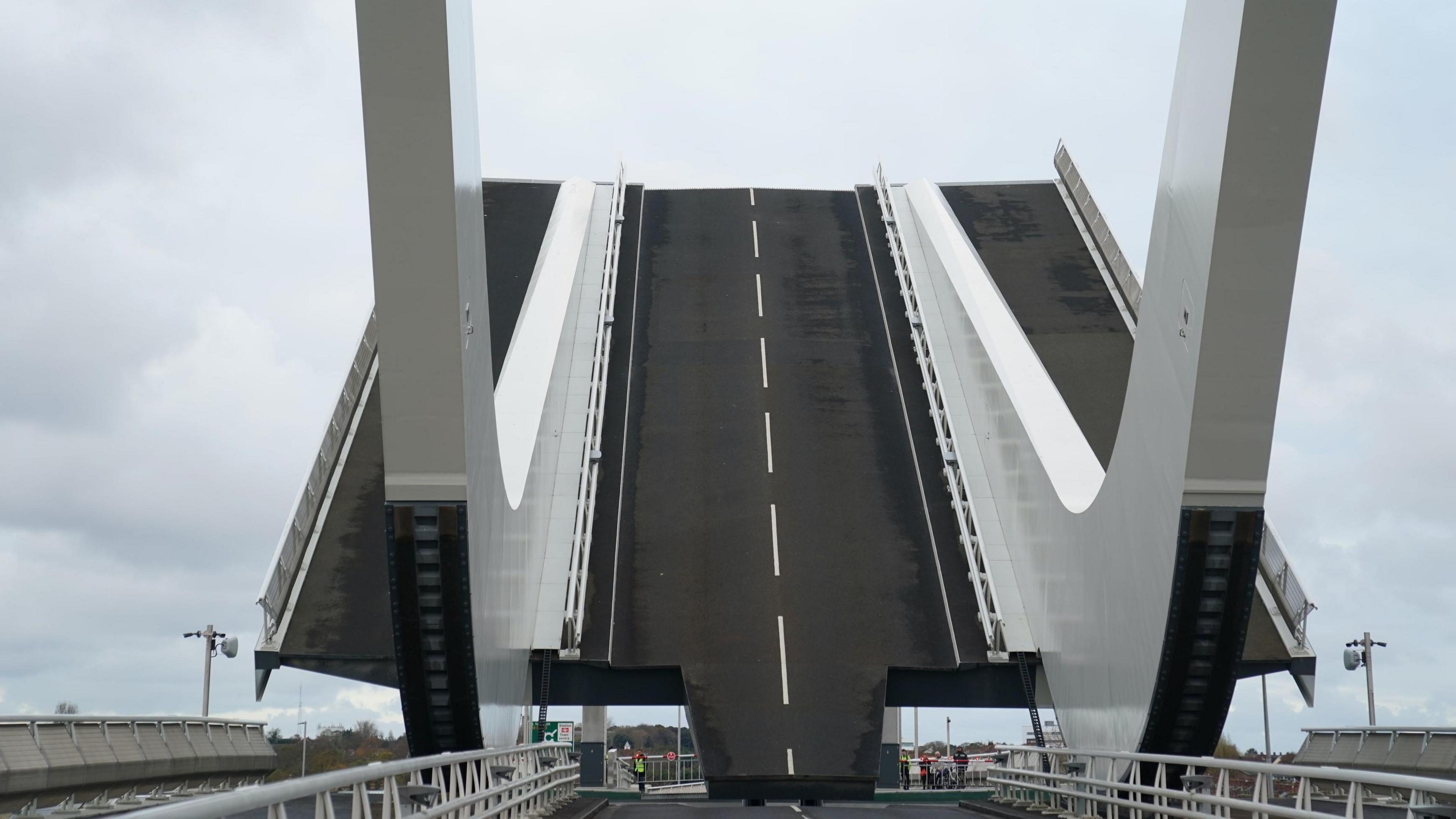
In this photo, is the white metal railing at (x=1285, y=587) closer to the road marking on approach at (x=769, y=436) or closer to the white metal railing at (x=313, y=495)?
the road marking on approach at (x=769, y=436)

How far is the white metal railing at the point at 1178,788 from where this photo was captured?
615cm

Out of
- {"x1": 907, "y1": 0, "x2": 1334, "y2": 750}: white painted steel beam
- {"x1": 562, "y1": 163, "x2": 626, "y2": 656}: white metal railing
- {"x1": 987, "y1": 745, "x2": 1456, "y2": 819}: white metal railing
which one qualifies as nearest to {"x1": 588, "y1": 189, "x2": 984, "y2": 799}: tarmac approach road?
{"x1": 562, "y1": 163, "x2": 626, "y2": 656}: white metal railing

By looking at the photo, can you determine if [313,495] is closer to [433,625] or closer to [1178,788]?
[433,625]

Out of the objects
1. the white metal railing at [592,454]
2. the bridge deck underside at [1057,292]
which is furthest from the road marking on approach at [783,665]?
the bridge deck underside at [1057,292]

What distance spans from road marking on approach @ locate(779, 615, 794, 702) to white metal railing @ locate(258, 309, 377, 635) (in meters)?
6.46

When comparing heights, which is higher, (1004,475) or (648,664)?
(1004,475)

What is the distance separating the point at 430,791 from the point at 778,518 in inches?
565

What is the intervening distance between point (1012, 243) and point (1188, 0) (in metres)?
19.3

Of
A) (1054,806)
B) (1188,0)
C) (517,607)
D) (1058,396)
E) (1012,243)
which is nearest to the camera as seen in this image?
(1188,0)

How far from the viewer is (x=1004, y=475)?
67.8ft

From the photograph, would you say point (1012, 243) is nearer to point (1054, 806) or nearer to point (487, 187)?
point (487, 187)

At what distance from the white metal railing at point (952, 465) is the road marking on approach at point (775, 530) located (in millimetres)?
2681

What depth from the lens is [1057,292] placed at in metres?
Answer: 27.3

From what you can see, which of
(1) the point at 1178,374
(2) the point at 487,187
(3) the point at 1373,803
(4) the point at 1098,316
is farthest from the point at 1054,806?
(2) the point at 487,187
